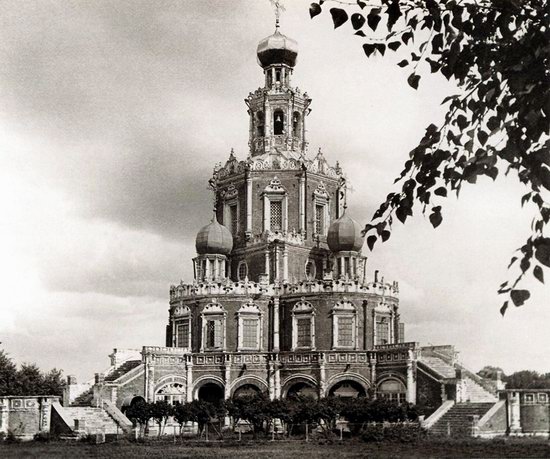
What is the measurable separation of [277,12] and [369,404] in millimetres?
34284

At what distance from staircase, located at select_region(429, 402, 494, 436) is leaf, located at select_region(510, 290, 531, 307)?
3282cm

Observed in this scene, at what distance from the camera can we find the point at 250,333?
53.7m

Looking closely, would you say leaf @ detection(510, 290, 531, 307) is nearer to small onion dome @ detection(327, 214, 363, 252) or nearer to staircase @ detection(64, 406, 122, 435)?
staircase @ detection(64, 406, 122, 435)

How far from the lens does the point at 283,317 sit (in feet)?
177

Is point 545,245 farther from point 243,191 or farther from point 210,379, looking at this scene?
point 243,191

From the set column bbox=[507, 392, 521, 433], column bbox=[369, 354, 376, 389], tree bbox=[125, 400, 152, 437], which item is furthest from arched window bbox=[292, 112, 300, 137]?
column bbox=[507, 392, 521, 433]

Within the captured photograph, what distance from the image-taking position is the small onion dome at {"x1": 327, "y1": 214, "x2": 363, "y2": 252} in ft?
181

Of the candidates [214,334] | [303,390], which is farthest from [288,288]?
[303,390]

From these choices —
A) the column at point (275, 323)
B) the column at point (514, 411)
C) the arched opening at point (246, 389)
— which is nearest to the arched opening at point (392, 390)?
the column at point (275, 323)

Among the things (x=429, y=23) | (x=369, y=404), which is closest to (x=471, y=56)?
(x=429, y=23)

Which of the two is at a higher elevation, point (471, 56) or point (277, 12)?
point (277, 12)

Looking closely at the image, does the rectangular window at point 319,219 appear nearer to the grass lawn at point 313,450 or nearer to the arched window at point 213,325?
the arched window at point 213,325

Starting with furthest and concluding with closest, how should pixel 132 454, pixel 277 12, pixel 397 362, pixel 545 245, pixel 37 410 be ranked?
pixel 277 12 → pixel 397 362 → pixel 37 410 → pixel 132 454 → pixel 545 245

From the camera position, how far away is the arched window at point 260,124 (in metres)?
62.1
